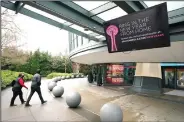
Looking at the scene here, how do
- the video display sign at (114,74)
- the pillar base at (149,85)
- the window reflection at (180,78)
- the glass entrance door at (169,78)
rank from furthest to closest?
the video display sign at (114,74), the glass entrance door at (169,78), the window reflection at (180,78), the pillar base at (149,85)

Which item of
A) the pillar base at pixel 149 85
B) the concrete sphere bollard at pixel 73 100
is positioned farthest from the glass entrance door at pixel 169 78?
the concrete sphere bollard at pixel 73 100

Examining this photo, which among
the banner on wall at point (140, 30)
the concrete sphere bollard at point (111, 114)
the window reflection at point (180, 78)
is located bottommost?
the concrete sphere bollard at point (111, 114)

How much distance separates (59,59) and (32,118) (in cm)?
3928

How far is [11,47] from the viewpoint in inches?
765

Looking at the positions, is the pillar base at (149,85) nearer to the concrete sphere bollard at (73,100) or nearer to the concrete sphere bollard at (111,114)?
the concrete sphere bollard at (73,100)

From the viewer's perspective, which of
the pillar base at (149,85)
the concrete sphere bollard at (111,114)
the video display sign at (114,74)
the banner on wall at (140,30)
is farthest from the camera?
the video display sign at (114,74)

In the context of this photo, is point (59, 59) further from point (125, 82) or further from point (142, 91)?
point (142, 91)

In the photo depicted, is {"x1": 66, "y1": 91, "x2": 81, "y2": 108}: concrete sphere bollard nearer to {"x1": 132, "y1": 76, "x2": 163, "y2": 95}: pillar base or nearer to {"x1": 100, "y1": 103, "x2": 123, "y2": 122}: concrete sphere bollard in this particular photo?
{"x1": 100, "y1": 103, "x2": 123, "y2": 122}: concrete sphere bollard

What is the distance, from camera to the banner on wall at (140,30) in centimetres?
578

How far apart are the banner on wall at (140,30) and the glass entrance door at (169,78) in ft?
39.4

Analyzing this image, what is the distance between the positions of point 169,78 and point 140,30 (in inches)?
514

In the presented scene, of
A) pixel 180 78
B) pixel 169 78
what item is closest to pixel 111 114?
pixel 180 78

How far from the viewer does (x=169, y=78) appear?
17.5 meters

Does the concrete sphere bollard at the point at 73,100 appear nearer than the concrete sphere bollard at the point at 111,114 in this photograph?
No
